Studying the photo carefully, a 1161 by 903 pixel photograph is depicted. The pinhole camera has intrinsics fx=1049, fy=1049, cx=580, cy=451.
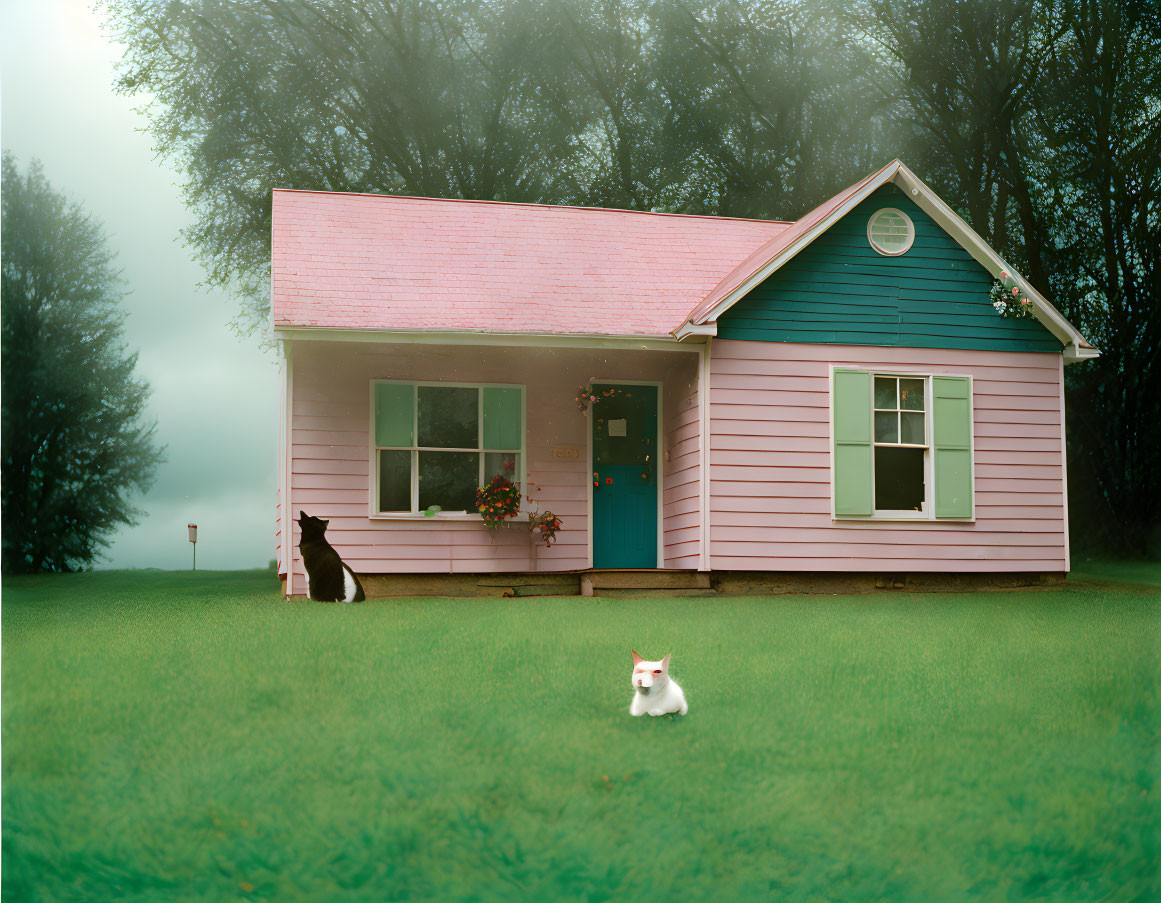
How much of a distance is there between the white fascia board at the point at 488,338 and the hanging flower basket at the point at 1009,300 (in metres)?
2.31

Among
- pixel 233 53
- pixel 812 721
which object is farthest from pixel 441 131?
pixel 812 721

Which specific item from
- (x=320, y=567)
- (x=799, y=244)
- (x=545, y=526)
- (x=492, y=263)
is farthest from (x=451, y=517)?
(x=799, y=244)

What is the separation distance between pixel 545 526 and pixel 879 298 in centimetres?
319

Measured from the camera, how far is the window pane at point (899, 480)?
823cm

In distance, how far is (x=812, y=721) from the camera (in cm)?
359

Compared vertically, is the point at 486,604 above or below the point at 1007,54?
below

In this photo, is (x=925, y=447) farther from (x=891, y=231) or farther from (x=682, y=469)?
(x=682, y=469)

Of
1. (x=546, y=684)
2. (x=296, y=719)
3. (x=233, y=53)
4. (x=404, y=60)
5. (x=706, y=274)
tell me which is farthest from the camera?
(x=706, y=274)

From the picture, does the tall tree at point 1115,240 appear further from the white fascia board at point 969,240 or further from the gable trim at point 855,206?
the gable trim at point 855,206

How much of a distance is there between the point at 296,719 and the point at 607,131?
4883 mm

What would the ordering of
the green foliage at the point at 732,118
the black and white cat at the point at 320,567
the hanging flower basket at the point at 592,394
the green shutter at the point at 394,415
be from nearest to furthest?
the green foliage at the point at 732,118
the black and white cat at the point at 320,567
the green shutter at the point at 394,415
the hanging flower basket at the point at 592,394

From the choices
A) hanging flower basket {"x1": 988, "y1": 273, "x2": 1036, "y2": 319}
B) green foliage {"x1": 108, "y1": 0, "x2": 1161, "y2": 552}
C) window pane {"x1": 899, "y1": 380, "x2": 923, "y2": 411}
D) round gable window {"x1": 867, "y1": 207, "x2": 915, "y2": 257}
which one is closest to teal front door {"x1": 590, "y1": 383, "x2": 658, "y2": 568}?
green foliage {"x1": 108, "y1": 0, "x2": 1161, "y2": 552}

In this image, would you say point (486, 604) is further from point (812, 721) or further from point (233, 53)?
point (233, 53)

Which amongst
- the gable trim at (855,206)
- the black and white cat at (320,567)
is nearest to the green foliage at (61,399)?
the black and white cat at (320,567)
